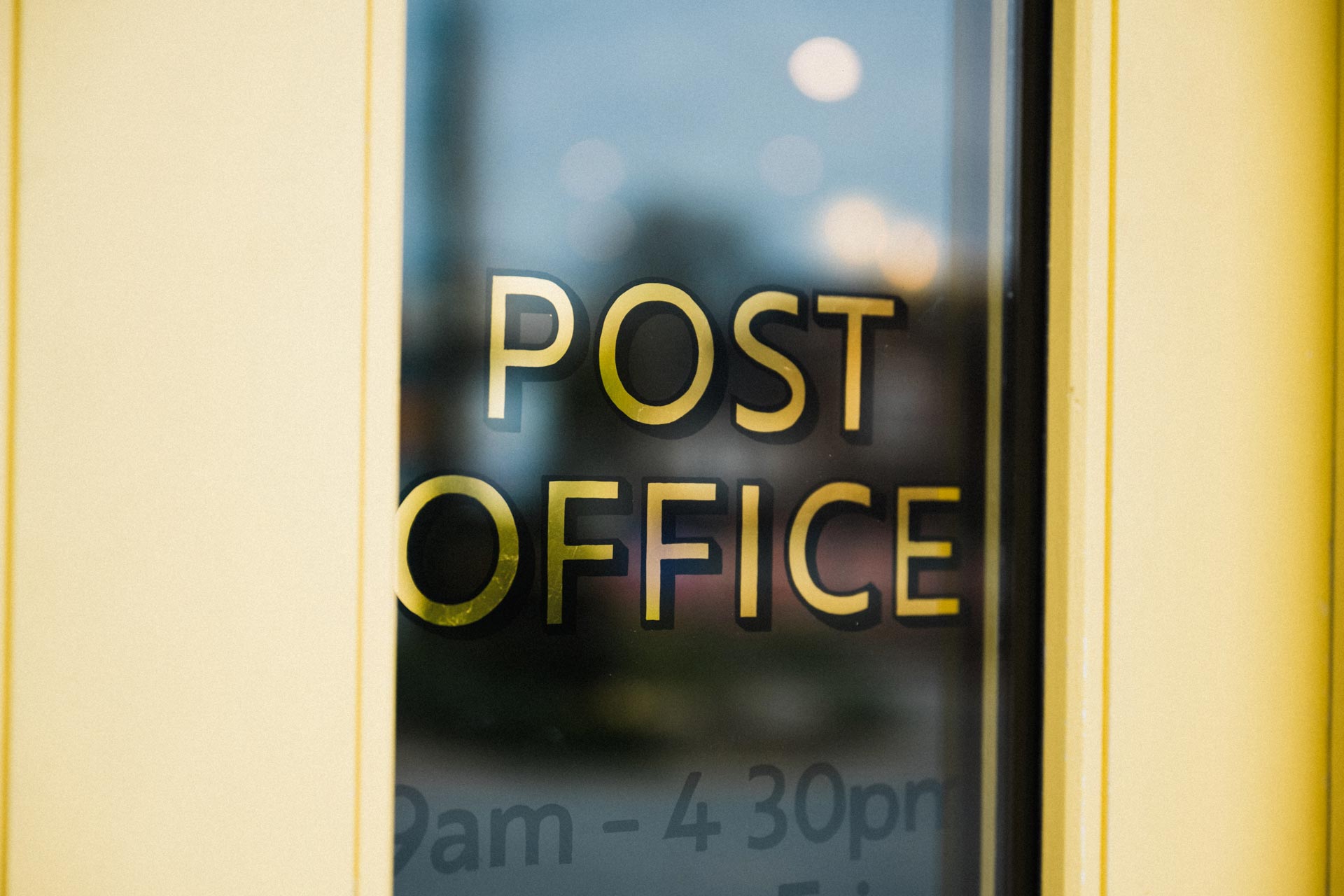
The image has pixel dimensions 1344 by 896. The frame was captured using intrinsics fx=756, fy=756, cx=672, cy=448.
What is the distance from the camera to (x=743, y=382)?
82 centimetres

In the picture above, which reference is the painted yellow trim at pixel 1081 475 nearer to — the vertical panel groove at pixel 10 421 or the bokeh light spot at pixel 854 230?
the bokeh light spot at pixel 854 230

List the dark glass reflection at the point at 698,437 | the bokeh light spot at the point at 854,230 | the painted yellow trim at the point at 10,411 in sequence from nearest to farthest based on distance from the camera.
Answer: the painted yellow trim at the point at 10,411, the dark glass reflection at the point at 698,437, the bokeh light spot at the point at 854,230

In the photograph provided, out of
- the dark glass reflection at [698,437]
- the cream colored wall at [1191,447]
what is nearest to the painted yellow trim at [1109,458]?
the cream colored wall at [1191,447]

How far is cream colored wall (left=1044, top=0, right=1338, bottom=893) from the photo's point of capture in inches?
31.0

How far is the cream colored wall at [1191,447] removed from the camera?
2.58 feet

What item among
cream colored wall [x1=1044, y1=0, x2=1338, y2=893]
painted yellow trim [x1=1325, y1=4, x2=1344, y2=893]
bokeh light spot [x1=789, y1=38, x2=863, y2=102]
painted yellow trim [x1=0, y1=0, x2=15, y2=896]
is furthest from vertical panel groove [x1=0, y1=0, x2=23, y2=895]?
painted yellow trim [x1=1325, y1=4, x2=1344, y2=893]

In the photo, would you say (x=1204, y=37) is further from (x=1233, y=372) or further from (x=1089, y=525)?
(x=1089, y=525)

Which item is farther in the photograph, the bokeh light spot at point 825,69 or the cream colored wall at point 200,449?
the bokeh light spot at point 825,69

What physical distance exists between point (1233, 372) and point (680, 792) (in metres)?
0.74

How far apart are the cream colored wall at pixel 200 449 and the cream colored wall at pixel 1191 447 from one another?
68 cm

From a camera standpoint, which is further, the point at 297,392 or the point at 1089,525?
the point at 1089,525

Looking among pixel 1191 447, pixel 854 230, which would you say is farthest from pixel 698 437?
pixel 1191 447

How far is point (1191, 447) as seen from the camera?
81cm

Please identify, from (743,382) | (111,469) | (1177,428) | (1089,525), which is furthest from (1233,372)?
(111,469)
